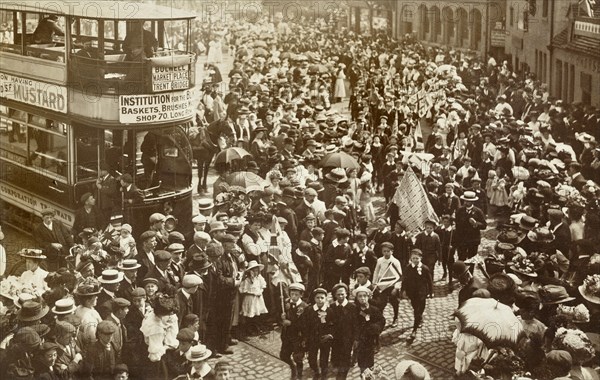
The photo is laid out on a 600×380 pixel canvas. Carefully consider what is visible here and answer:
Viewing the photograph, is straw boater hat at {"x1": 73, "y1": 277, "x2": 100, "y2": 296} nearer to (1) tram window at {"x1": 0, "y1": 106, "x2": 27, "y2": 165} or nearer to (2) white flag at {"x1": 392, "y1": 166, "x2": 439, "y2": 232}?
(1) tram window at {"x1": 0, "y1": 106, "x2": 27, "y2": 165}

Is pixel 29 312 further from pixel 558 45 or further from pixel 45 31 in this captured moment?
pixel 558 45

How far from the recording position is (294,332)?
8.78m

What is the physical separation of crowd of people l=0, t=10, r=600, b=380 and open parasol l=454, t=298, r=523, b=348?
0.02m

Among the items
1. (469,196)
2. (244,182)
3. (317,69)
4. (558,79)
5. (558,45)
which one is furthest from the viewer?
(317,69)

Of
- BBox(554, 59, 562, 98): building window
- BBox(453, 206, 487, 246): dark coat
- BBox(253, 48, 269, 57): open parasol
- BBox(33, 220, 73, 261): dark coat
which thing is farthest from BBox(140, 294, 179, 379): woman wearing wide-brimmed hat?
BBox(253, 48, 269, 57): open parasol

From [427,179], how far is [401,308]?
307cm

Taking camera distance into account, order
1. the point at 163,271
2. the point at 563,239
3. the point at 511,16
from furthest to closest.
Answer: the point at 511,16, the point at 563,239, the point at 163,271

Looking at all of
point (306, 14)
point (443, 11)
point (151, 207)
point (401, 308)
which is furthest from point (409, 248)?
point (306, 14)

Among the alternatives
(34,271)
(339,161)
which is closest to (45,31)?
(34,271)

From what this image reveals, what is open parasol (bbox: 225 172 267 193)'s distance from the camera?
43.0 feet

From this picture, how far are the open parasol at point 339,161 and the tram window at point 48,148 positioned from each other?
462 centimetres

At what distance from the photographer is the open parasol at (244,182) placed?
1309 centimetres

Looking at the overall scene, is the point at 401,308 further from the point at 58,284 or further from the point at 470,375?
the point at 58,284

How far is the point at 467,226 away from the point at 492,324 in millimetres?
4474
